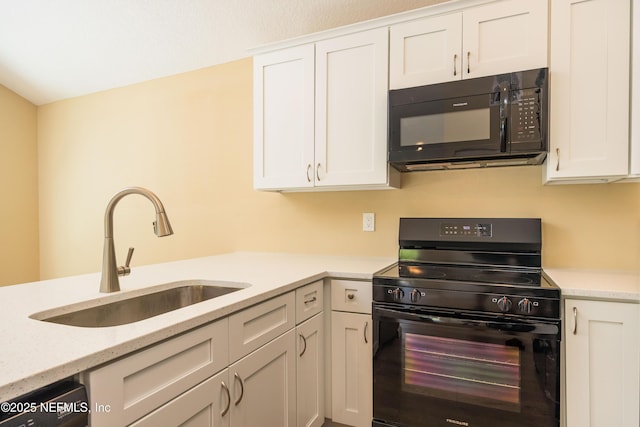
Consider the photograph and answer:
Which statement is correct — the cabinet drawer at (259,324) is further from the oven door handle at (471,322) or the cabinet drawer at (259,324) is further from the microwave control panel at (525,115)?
the microwave control panel at (525,115)

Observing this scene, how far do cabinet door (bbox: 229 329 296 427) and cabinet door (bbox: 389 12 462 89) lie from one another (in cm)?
144

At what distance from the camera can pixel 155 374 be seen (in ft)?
2.91

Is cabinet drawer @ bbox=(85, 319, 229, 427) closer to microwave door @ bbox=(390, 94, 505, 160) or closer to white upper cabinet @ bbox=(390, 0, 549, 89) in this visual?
microwave door @ bbox=(390, 94, 505, 160)

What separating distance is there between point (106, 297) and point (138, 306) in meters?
0.18

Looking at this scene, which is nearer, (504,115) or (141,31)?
(504,115)

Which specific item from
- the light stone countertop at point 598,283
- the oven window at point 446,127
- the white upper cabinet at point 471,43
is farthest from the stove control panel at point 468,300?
the white upper cabinet at point 471,43

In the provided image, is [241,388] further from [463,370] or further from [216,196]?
[216,196]

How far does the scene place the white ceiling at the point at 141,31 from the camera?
215 cm

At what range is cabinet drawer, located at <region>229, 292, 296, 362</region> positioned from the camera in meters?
1.17

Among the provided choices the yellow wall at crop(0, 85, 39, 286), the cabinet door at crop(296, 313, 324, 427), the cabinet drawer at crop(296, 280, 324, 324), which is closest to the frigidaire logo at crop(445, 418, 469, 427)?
the cabinet door at crop(296, 313, 324, 427)

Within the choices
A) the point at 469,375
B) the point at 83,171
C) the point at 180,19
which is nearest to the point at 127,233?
the point at 83,171

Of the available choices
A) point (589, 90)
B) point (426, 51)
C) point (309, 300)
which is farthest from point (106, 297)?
point (589, 90)

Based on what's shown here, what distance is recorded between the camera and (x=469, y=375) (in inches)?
57.8

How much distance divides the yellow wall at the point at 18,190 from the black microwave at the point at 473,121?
389 cm
